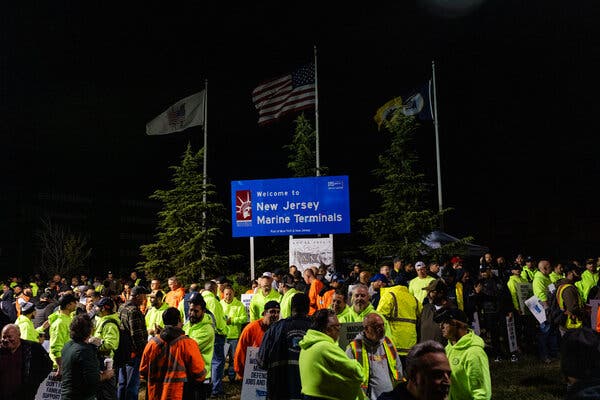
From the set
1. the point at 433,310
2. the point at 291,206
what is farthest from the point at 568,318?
the point at 291,206

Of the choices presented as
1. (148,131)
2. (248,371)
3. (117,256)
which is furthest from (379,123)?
(117,256)

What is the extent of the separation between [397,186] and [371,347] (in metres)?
21.8

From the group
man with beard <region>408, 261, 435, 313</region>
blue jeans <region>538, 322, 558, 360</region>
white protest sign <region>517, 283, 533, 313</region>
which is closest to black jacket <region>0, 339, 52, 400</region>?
man with beard <region>408, 261, 435, 313</region>

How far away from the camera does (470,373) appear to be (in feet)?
15.5

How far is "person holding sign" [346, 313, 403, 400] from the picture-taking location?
5.99 metres

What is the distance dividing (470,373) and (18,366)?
474 cm

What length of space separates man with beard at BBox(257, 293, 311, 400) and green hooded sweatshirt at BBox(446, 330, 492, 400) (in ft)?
7.15

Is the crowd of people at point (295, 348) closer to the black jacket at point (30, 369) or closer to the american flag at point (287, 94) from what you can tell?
the black jacket at point (30, 369)

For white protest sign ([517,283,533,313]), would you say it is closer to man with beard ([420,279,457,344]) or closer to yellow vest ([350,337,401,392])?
man with beard ([420,279,457,344])

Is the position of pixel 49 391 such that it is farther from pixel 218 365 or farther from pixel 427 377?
pixel 427 377

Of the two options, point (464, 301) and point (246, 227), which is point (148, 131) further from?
point (464, 301)

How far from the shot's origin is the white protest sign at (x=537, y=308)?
43.1ft

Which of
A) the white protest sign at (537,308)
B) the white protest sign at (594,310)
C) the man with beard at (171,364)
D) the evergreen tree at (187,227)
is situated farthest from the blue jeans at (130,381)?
the evergreen tree at (187,227)

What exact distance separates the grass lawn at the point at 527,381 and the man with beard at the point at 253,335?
178 inches
